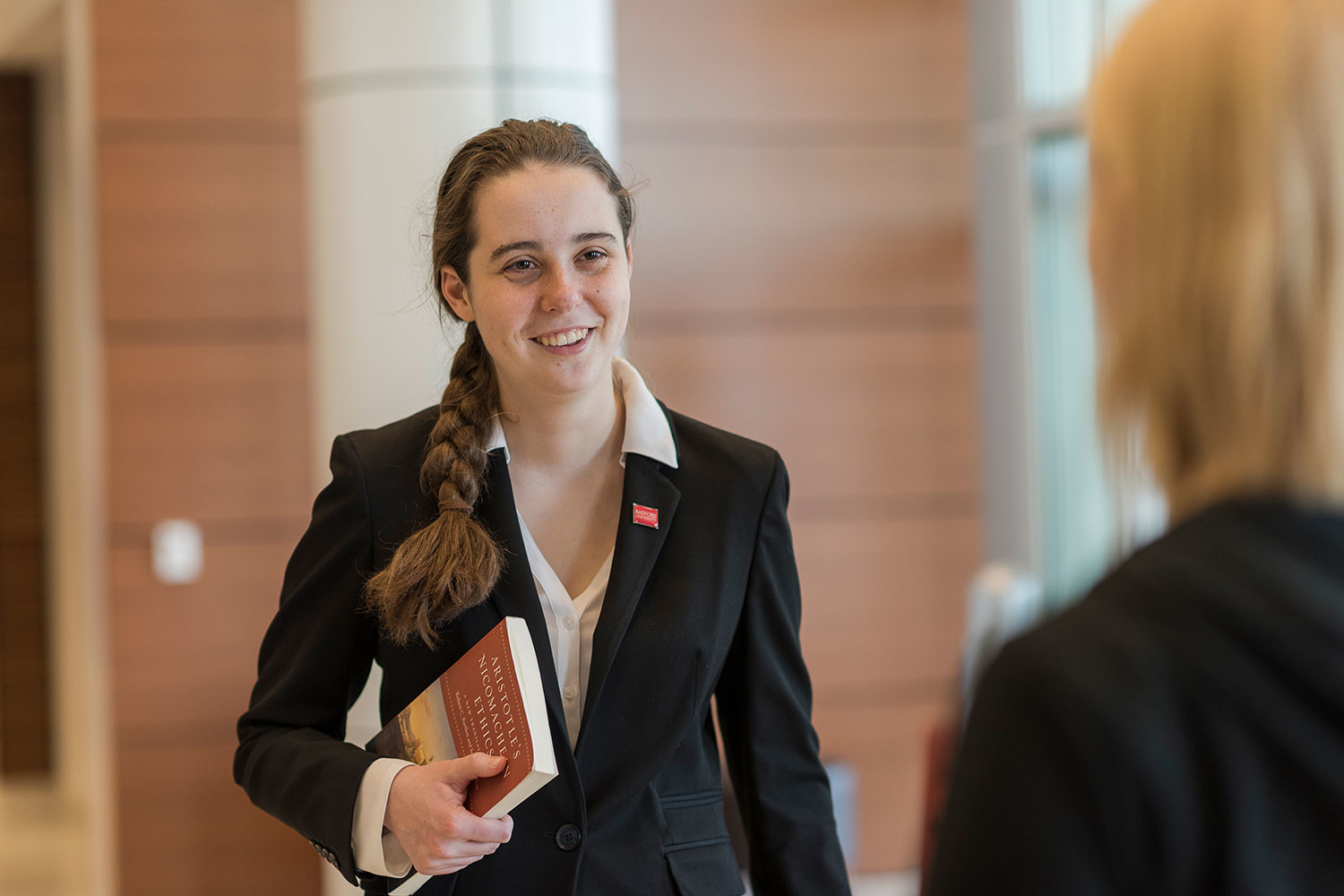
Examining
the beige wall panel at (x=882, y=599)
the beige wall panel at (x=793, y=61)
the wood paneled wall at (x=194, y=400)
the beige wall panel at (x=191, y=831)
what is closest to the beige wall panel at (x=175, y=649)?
the wood paneled wall at (x=194, y=400)

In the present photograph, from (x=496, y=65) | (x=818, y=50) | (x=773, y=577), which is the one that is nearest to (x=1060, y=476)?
(x=818, y=50)

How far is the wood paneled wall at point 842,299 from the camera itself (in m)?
4.87

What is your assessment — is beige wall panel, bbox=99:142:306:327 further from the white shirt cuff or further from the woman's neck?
the white shirt cuff

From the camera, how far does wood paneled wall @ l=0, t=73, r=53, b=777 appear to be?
23.8 feet

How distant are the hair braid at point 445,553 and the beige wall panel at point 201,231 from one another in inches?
114

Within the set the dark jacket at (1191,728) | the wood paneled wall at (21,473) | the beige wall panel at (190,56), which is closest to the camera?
the dark jacket at (1191,728)

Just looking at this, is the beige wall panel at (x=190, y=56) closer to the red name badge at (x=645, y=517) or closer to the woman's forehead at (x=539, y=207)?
the woman's forehead at (x=539, y=207)

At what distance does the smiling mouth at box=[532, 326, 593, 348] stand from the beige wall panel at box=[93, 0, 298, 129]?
315cm

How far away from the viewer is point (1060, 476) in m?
5.55

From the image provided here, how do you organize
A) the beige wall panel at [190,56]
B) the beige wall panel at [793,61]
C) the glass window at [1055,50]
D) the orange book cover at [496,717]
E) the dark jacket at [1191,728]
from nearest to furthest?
the dark jacket at [1191,728]
the orange book cover at [496,717]
the beige wall panel at [190,56]
the beige wall panel at [793,61]
the glass window at [1055,50]

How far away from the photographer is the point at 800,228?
4.96 m

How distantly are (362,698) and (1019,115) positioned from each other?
12.1ft

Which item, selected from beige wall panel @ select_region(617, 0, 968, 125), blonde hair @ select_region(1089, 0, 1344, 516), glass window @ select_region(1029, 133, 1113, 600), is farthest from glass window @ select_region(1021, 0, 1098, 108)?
blonde hair @ select_region(1089, 0, 1344, 516)

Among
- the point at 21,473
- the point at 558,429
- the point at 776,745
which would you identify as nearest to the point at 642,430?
the point at 558,429
